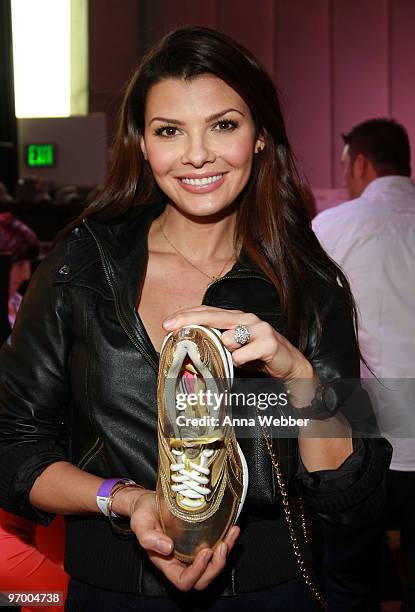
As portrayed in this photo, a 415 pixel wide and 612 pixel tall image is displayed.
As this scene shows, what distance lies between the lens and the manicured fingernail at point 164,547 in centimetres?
98

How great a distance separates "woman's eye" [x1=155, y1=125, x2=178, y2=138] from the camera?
1231mm

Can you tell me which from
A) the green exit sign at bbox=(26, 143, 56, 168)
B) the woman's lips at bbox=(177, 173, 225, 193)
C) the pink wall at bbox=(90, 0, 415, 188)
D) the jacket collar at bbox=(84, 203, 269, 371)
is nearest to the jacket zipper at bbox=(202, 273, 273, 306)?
the jacket collar at bbox=(84, 203, 269, 371)

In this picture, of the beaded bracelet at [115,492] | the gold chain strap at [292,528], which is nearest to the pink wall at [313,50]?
the gold chain strap at [292,528]

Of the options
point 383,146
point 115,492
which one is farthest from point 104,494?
point 383,146

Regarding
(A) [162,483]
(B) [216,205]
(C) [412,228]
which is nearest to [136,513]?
(A) [162,483]

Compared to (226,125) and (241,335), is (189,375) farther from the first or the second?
(226,125)

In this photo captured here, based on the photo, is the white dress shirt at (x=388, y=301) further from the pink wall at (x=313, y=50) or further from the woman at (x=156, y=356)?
the pink wall at (x=313, y=50)

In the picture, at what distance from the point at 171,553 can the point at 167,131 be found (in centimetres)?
55

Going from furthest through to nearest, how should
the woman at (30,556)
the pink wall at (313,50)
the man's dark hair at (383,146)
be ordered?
the pink wall at (313,50) < the man's dark hair at (383,146) < the woman at (30,556)

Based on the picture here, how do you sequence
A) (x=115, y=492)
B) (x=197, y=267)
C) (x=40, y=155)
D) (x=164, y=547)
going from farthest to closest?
(x=40, y=155) < (x=197, y=267) < (x=115, y=492) < (x=164, y=547)

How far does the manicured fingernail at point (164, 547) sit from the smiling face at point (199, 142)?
1.52ft

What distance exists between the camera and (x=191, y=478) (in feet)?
3.27

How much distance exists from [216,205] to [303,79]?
5.37 metres

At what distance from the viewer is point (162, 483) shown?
39.7 inches
